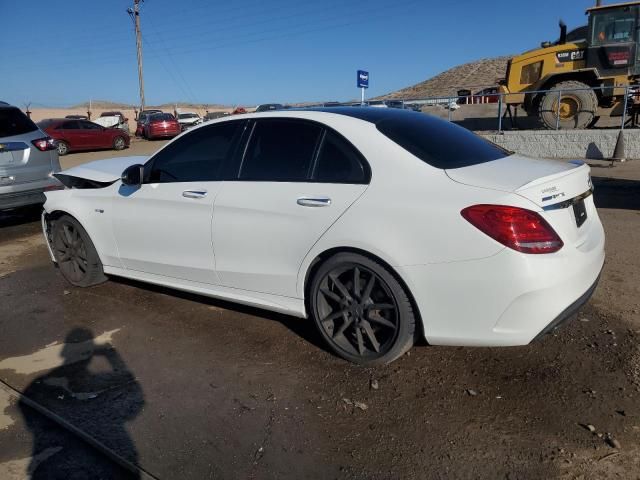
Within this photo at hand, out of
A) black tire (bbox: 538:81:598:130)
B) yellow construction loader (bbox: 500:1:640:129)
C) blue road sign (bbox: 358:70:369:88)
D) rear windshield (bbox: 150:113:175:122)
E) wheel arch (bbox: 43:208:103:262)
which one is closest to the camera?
wheel arch (bbox: 43:208:103:262)

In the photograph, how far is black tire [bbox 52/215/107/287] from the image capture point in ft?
15.8

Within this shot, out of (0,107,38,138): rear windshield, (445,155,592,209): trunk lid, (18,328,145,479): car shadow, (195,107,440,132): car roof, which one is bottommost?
(18,328,145,479): car shadow

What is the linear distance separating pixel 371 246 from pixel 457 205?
532 mm

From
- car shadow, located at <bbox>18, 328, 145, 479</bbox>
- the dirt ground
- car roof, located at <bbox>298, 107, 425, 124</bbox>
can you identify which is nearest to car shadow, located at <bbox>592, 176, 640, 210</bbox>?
the dirt ground

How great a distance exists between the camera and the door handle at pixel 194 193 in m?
3.80

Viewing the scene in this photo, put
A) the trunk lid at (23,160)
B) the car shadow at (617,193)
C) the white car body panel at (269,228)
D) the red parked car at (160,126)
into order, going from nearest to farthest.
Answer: the white car body panel at (269,228) → the trunk lid at (23,160) → the car shadow at (617,193) → the red parked car at (160,126)

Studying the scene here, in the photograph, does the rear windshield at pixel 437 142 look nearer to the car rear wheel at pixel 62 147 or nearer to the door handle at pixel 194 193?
the door handle at pixel 194 193

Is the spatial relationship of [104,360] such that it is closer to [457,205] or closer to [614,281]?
[457,205]

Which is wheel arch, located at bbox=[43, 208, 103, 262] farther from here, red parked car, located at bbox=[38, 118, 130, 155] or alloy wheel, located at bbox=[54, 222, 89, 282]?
red parked car, located at bbox=[38, 118, 130, 155]

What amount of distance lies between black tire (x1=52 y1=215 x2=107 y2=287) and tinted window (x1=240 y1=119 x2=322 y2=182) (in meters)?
2.00

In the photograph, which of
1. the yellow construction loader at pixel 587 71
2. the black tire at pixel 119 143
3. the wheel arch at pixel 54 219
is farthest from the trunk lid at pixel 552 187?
the black tire at pixel 119 143

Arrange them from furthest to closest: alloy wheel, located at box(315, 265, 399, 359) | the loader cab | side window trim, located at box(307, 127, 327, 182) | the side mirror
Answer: the loader cab < the side mirror < side window trim, located at box(307, 127, 327, 182) < alloy wheel, located at box(315, 265, 399, 359)

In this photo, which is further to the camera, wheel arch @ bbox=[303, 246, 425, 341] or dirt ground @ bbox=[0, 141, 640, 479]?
wheel arch @ bbox=[303, 246, 425, 341]

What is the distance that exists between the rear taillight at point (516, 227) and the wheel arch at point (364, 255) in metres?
0.53
